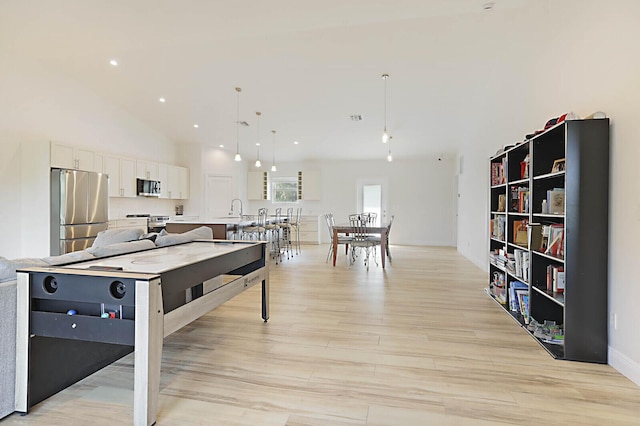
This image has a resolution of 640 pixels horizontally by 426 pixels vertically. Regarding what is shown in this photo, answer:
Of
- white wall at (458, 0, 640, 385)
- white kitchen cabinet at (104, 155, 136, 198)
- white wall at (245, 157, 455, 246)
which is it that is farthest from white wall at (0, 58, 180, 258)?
white wall at (458, 0, 640, 385)

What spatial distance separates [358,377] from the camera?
2.17 m

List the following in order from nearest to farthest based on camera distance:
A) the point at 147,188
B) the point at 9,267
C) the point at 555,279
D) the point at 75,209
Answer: the point at 9,267 → the point at 555,279 → the point at 75,209 → the point at 147,188

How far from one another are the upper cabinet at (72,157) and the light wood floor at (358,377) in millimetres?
4105

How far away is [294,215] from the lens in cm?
1036

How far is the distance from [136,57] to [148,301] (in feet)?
15.7

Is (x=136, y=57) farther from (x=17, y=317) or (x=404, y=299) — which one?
(x=404, y=299)

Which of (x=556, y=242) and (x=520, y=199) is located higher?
(x=520, y=199)

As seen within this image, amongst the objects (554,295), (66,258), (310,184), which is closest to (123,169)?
(310,184)

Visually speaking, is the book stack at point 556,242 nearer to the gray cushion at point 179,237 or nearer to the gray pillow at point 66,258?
the gray cushion at point 179,237

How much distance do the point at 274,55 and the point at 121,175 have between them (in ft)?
13.5

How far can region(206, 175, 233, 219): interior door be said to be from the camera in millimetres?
8922

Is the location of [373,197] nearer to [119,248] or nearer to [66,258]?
[119,248]

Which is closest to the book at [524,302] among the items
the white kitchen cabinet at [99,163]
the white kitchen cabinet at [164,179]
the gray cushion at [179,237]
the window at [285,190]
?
the gray cushion at [179,237]

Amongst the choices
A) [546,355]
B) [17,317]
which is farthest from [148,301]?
[546,355]
